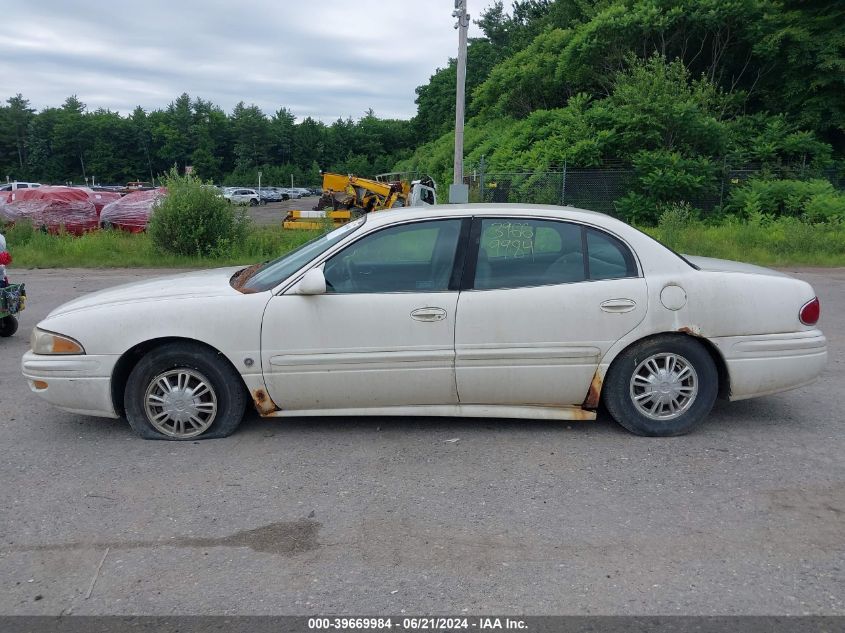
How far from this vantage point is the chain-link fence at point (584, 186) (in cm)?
2308

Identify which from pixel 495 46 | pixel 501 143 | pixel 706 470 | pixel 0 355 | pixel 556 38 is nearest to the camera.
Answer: pixel 706 470

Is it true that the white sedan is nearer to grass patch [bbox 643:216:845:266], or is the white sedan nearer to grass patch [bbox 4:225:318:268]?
grass patch [bbox 4:225:318:268]

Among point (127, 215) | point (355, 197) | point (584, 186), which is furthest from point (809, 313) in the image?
point (355, 197)

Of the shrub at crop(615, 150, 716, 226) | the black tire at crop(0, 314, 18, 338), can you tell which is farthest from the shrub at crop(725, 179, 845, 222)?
the black tire at crop(0, 314, 18, 338)

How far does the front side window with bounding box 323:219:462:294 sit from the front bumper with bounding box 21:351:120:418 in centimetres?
157

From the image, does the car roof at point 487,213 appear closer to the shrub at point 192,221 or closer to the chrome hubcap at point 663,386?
the chrome hubcap at point 663,386

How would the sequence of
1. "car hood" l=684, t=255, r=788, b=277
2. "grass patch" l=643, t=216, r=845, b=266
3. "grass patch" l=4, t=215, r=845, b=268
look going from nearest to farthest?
1. "car hood" l=684, t=255, r=788, b=277
2. "grass patch" l=4, t=215, r=845, b=268
3. "grass patch" l=643, t=216, r=845, b=266

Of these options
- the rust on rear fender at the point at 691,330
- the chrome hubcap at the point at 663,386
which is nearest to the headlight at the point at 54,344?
the chrome hubcap at the point at 663,386

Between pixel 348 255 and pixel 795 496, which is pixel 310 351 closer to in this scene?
pixel 348 255

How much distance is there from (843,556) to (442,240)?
287 centimetres

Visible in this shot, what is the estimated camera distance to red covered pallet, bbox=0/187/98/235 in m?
20.3

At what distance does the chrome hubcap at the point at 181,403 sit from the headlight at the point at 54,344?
543mm

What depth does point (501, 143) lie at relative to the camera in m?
27.8

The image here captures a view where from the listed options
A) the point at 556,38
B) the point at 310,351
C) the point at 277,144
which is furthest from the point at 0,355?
the point at 277,144
